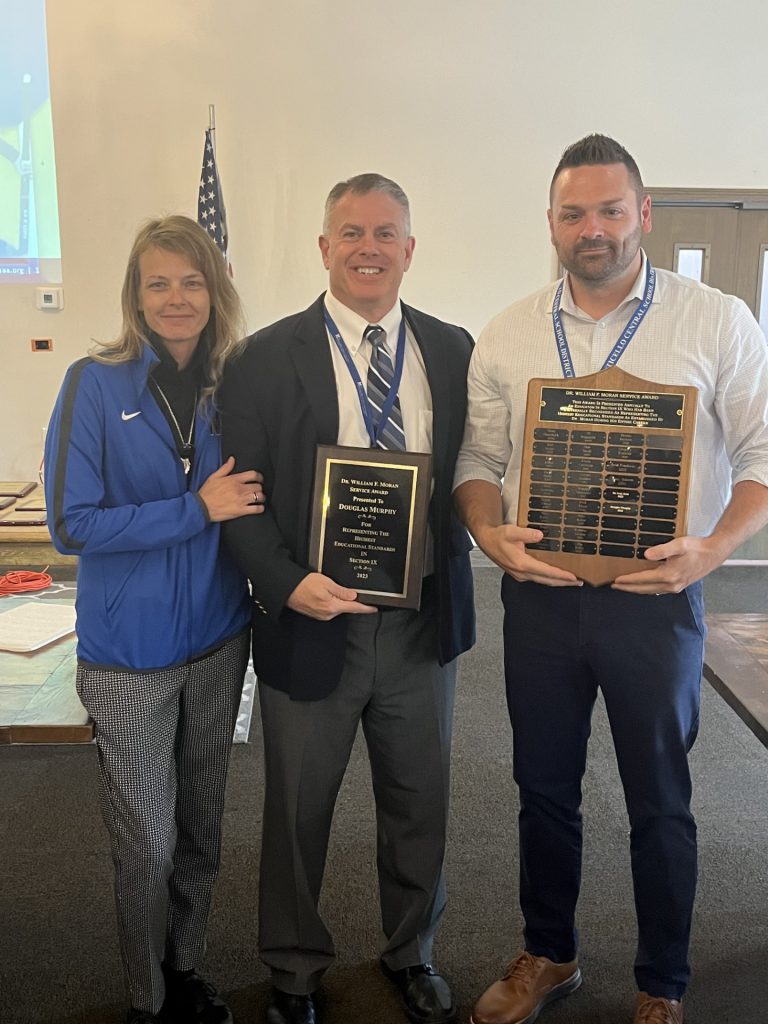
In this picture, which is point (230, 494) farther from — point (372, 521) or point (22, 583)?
point (22, 583)

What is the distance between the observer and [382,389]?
1.88 m

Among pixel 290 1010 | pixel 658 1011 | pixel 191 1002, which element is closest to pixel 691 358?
pixel 658 1011

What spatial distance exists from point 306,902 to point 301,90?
5351 millimetres

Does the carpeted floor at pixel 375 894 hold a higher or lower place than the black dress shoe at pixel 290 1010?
lower

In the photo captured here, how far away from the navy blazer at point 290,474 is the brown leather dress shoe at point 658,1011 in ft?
2.90

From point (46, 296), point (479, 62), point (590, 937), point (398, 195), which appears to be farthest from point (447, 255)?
point (590, 937)

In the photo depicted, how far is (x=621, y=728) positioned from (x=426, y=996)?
2.67ft

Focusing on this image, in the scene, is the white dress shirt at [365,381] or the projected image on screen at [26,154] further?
the projected image on screen at [26,154]

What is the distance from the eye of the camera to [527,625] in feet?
6.21

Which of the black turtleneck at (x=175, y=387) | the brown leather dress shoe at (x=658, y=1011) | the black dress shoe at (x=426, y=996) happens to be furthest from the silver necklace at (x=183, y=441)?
the brown leather dress shoe at (x=658, y=1011)

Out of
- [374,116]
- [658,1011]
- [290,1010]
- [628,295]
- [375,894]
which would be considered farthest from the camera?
[374,116]

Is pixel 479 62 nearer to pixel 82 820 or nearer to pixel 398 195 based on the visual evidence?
pixel 398 195

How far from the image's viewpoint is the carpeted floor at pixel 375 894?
2135 millimetres

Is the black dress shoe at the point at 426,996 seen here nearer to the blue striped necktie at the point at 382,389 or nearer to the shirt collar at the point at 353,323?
the blue striped necktie at the point at 382,389
